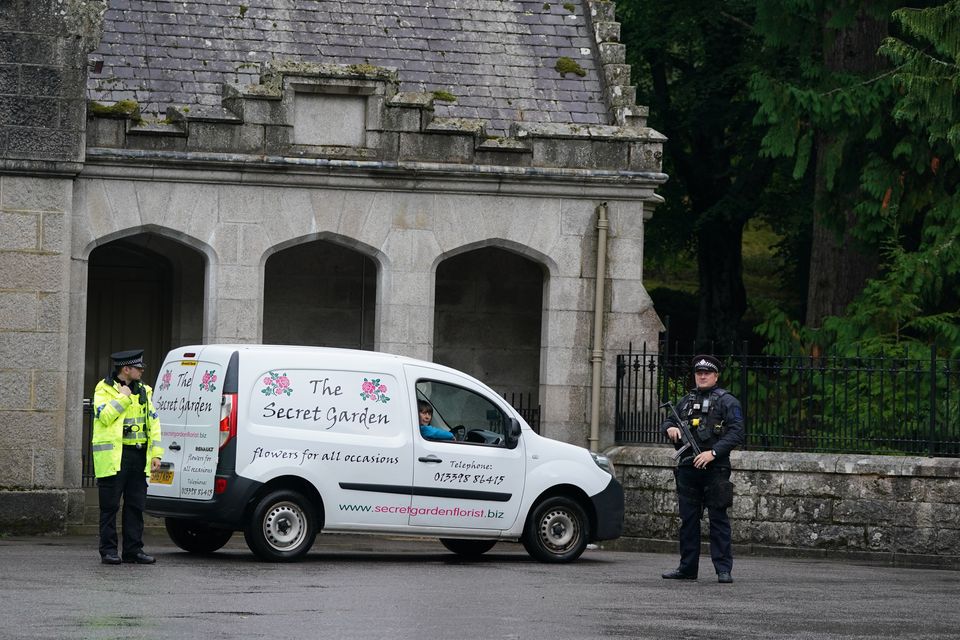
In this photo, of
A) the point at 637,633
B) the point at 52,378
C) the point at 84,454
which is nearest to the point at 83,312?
Result: the point at 52,378

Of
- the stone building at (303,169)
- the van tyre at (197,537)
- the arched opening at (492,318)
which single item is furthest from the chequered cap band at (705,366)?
the arched opening at (492,318)

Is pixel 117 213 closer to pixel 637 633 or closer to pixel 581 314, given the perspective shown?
pixel 581 314

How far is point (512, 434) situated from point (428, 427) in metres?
0.76

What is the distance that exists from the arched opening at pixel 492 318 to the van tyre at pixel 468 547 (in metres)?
5.64

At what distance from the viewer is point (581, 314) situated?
65.1ft

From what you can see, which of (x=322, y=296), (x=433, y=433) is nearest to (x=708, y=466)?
(x=433, y=433)

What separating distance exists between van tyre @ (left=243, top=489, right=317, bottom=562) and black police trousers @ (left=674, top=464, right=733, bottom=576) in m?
2.99

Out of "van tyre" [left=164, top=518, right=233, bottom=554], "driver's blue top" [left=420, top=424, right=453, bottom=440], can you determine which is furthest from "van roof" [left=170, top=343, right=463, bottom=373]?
"van tyre" [left=164, top=518, right=233, bottom=554]

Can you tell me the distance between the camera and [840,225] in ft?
83.7

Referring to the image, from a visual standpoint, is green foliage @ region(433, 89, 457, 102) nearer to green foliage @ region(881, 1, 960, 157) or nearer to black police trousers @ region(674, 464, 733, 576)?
green foliage @ region(881, 1, 960, 157)

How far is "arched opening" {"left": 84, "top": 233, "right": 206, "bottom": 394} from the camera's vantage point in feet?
71.4

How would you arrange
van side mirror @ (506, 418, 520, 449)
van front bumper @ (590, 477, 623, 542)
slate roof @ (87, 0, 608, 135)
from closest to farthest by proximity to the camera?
van side mirror @ (506, 418, 520, 449) < van front bumper @ (590, 477, 623, 542) < slate roof @ (87, 0, 608, 135)

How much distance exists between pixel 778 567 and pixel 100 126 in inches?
313

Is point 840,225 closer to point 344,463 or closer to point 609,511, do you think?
point 609,511
